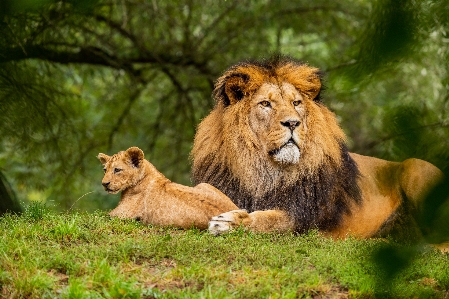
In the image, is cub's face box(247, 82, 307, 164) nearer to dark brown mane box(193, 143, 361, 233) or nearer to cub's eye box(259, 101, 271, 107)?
cub's eye box(259, 101, 271, 107)

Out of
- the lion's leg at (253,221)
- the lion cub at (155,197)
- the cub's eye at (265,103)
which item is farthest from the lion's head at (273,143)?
the lion cub at (155,197)

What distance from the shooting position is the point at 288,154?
6078 mm

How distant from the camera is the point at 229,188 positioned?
6.35 m

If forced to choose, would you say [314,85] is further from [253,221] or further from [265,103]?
[253,221]

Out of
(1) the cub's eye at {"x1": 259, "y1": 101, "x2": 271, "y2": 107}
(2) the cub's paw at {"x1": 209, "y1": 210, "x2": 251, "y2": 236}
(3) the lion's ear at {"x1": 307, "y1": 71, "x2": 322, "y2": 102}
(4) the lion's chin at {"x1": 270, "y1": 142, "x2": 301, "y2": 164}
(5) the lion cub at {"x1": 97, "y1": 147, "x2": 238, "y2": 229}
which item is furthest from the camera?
(3) the lion's ear at {"x1": 307, "y1": 71, "x2": 322, "y2": 102}

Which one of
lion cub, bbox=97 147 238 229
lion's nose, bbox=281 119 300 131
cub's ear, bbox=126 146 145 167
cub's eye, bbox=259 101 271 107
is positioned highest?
cub's eye, bbox=259 101 271 107

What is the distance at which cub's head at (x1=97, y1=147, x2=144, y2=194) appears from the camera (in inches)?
234

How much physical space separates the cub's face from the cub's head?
1.07 m

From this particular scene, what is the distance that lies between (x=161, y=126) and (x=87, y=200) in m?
2.39

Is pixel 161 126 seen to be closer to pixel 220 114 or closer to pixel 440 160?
pixel 220 114

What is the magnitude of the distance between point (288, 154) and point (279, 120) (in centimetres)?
31

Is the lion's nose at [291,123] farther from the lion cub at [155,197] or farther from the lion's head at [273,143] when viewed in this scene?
the lion cub at [155,197]

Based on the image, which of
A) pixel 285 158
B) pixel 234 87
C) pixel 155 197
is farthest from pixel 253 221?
pixel 234 87

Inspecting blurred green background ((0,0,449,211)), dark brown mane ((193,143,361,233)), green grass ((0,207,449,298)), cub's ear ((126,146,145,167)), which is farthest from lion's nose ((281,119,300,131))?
blurred green background ((0,0,449,211))
